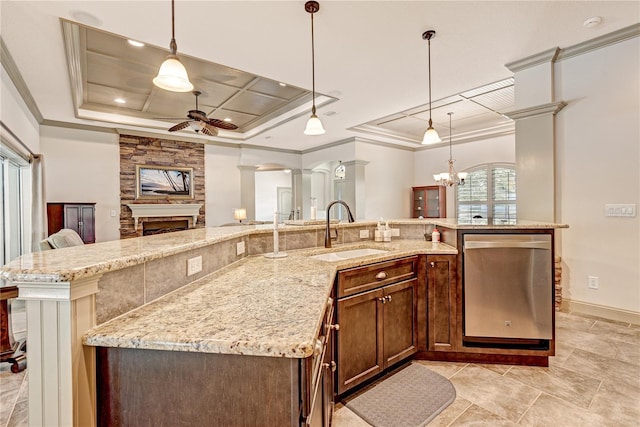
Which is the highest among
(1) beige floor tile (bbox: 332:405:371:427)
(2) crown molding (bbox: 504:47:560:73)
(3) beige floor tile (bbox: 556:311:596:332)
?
(2) crown molding (bbox: 504:47:560:73)

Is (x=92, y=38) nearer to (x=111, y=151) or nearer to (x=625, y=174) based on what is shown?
(x=111, y=151)

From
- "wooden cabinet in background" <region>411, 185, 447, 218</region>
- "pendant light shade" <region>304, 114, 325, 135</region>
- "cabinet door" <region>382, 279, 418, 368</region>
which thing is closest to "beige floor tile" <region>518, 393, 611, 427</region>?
"cabinet door" <region>382, 279, 418, 368</region>

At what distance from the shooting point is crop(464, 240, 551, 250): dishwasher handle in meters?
2.19

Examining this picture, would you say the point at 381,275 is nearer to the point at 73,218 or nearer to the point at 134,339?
the point at 134,339

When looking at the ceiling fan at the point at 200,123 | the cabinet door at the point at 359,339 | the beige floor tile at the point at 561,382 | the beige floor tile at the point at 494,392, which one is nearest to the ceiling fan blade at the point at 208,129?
the ceiling fan at the point at 200,123

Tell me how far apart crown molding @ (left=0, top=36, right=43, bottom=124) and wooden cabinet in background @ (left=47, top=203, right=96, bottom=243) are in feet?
4.71

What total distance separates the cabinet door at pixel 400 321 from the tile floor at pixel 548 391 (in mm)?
300

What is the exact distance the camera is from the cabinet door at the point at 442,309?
2297 millimetres

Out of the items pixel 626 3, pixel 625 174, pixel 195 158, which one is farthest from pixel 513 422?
pixel 195 158

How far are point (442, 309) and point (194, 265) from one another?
6.05 ft

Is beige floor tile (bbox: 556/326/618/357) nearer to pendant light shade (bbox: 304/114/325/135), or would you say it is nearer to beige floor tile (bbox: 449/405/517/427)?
beige floor tile (bbox: 449/405/517/427)

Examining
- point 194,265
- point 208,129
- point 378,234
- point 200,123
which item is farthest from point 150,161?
point 194,265

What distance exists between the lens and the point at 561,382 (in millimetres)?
2031

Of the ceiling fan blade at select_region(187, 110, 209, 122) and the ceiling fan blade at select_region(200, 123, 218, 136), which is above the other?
the ceiling fan blade at select_region(187, 110, 209, 122)
